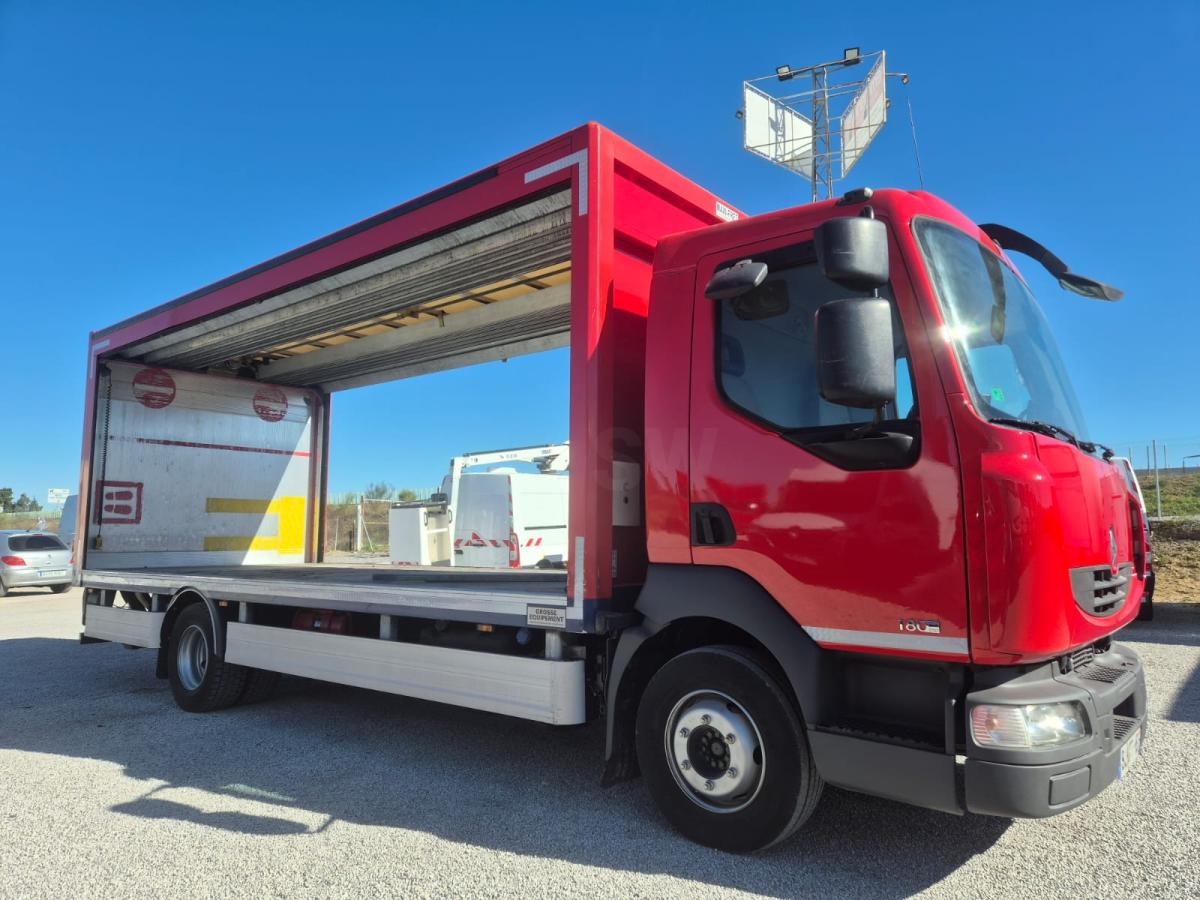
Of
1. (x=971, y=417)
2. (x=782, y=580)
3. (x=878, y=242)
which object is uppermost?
(x=878, y=242)

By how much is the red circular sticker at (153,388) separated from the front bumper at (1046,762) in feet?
25.5

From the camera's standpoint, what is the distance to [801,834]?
3.47m

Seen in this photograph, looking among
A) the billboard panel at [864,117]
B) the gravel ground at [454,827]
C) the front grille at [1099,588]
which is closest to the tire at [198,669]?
the gravel ground at [454,827]

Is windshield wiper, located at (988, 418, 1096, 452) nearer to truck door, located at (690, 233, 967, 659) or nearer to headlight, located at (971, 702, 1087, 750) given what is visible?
truck door, located at (690, 233, 967, 659)

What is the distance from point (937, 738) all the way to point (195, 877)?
9.61 feet

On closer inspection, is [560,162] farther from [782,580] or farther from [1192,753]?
[1192,753]

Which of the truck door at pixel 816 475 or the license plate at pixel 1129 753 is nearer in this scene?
the truck door at pixel 816 475

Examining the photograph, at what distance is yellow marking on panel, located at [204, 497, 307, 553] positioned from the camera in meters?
8.26

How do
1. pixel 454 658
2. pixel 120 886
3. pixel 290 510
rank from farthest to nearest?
1. pixel 290 510
2. pixel 454 658
3. pixel 120 886

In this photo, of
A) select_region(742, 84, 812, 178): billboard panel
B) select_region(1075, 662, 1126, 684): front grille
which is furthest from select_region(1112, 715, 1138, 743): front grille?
select_region(742, 84, 812, 178): billboard panel

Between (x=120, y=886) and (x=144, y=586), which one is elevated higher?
(x=144, y=586)

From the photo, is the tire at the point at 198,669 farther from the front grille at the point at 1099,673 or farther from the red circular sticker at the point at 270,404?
the front grille at the point at 1099,673

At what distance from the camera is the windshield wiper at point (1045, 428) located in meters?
2.78

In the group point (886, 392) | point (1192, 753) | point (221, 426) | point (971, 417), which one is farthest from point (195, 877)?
point (221, 426)
